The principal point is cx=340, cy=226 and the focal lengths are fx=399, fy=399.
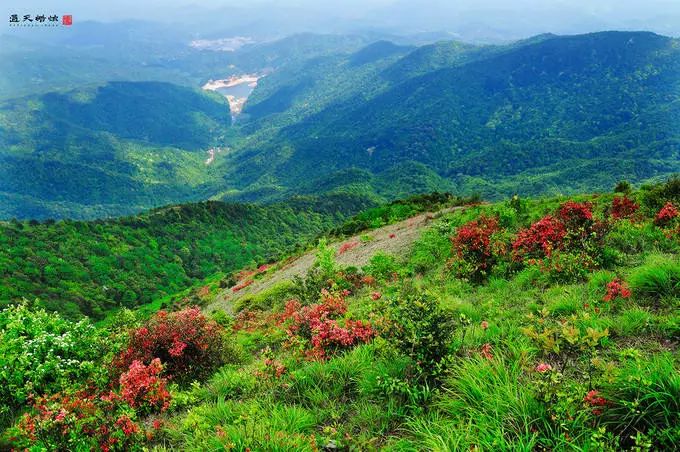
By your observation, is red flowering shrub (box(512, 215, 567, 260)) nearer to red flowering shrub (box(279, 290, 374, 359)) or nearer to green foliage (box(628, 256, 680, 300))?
green foliage (box(628, 256, 680, 300))

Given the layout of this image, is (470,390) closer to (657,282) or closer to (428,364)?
(428,364)

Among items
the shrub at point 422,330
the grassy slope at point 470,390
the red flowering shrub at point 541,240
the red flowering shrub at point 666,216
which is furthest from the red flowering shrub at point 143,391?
the red flowering shrub at point 666,216

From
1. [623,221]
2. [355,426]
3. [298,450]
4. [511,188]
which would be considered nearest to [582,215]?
[623,221]

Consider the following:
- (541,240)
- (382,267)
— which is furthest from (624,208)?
(382,267)

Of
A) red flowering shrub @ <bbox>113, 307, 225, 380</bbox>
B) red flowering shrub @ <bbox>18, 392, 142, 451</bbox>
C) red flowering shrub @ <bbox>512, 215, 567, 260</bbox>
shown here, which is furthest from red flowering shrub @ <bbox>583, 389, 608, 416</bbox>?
red flowering shrub @ <bbox>113, 307, 225, 380</bbox>

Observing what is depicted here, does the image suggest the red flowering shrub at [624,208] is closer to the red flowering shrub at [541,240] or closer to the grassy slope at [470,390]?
the red flowering shrub at [541,240]
